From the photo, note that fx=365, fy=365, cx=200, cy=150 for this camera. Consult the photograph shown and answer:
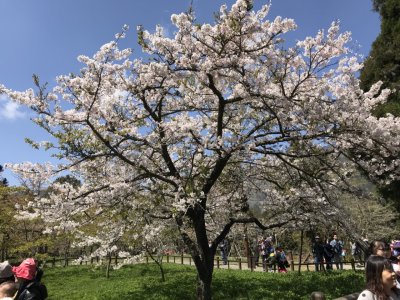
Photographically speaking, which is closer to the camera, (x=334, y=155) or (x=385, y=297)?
(x=385, y=297)

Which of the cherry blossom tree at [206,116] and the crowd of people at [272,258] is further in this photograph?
the crowd of people at [272,258]

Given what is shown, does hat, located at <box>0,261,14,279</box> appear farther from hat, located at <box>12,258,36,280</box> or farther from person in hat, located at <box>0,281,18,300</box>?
person in hat, located at <box>0,281,18,300</box>

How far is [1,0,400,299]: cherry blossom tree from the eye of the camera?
6.74m

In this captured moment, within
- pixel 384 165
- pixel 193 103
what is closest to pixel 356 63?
pixel 384 165

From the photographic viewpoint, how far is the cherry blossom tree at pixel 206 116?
6.74 meters

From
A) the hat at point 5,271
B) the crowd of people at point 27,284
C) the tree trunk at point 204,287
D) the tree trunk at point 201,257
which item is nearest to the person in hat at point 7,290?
the crowd of people at point 27,284

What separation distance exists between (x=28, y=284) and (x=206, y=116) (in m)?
5.90

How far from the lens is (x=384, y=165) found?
754cm

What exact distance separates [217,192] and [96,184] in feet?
11.1

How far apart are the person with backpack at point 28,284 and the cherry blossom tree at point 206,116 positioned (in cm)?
275

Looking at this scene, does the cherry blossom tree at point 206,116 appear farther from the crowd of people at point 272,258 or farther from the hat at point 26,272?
the crowd of people at point 272,258

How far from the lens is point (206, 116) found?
9141mm

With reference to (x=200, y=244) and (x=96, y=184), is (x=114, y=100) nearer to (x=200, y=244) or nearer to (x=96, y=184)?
(x=96, y=184)

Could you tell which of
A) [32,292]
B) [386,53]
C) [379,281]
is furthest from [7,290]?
[386,53]
